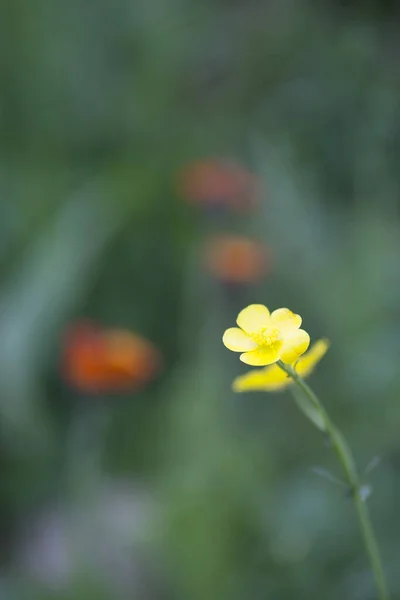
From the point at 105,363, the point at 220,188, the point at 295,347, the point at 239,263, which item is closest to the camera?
the point at 295,347

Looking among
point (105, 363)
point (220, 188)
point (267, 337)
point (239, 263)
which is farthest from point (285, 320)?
point (220, 188)

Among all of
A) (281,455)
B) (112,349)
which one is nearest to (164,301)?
(112,349)

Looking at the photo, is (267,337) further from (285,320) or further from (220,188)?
(220,188)

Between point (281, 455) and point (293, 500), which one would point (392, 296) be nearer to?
point (281, 455)

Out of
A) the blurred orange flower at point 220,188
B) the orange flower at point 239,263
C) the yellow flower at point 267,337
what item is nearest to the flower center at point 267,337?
the yellow flower at point 267,337

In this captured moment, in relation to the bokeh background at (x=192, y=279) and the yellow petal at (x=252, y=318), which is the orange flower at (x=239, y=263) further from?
the yellow petal at (x=252, y=318)

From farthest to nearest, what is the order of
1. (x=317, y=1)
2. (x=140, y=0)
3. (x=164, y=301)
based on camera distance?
(x=317, y=1), (x=140, y=0), (x=164, y=301)
